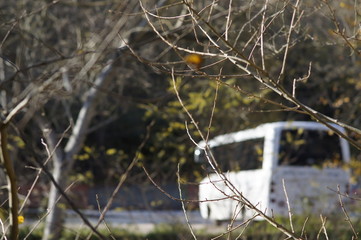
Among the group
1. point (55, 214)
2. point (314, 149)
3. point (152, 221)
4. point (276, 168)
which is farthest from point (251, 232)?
point (314, 149)

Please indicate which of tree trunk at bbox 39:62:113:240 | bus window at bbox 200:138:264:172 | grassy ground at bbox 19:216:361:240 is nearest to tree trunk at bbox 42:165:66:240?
tree trunk at bbox 39:62:113:240

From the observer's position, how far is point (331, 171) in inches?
511

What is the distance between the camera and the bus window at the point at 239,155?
11.6 meters

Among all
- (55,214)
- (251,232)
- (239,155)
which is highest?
(239,155)

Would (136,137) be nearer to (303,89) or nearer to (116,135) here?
(116,135)

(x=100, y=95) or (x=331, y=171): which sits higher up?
(x=100, y=95)

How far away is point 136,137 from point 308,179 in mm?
10475

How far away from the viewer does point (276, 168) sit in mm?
11977

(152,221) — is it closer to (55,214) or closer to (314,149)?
(55,214)

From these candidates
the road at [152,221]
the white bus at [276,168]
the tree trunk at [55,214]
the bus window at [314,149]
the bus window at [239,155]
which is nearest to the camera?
the tree trunk at [55,214]

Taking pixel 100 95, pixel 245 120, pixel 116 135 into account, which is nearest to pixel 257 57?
pixel 100 95

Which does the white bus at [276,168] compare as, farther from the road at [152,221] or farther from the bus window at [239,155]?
the road at [152,221]

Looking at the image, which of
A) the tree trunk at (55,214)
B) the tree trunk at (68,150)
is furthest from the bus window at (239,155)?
the tree trunk at (55,214)

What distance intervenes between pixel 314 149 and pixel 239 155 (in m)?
2.23
